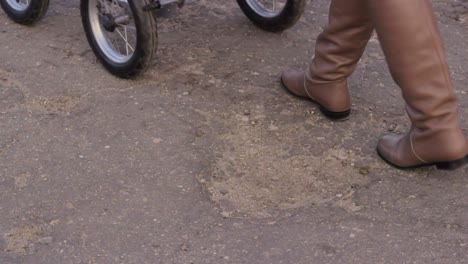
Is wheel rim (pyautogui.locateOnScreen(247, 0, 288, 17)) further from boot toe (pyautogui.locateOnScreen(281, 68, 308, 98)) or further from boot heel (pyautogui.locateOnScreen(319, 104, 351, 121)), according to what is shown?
boot heel (pyautogui.locateOnScreen(319, 104, 351, 121))

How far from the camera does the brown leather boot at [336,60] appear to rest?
139 inches

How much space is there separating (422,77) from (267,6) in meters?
1.57

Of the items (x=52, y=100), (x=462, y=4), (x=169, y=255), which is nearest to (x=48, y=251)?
(x=169, y=255)

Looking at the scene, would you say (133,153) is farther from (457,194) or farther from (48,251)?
(457,194)

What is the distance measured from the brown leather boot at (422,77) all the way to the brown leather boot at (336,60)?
20 centimetres

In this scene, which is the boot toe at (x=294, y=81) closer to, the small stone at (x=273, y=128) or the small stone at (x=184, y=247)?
the small stone at (x=273, y=128)

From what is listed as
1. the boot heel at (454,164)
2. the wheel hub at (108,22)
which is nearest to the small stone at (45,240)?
the wheel hub at (108,22)

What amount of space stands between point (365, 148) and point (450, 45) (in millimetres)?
1110

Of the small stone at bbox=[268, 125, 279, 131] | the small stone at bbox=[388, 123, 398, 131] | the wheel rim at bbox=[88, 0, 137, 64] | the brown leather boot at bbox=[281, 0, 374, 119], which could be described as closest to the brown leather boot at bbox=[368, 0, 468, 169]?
the brown leather boot at bbox=[281, 0, 374, 119]

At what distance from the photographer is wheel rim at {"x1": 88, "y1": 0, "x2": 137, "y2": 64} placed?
13.4ft

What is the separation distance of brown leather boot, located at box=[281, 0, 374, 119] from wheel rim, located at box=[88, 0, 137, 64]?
0.75 m

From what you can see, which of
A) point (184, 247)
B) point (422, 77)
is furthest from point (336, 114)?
point (184, 247)

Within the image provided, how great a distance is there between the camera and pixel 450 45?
178 inches

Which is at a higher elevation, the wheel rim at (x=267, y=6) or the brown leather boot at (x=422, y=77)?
the brown leather boot at (x=422, y=77)
